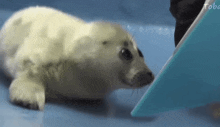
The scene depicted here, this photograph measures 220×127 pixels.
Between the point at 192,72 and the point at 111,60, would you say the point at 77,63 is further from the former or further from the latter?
the point at 192,72

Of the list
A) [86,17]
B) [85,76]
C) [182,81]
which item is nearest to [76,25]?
[85,76]

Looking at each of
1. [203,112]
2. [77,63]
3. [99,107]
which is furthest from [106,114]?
[203,112]

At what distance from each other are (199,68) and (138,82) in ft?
0.59

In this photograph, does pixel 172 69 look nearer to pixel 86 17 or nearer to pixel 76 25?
pixel 76 25

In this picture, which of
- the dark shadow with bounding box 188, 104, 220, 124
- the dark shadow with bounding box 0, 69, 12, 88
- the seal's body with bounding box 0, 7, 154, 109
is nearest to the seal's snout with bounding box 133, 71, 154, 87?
the seal's body with bounding box 0, 7, 154, 109

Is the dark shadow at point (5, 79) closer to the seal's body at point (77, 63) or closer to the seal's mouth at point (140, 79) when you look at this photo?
the seal's body at point (77, 63)

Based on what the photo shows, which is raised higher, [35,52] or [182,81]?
[35,52]

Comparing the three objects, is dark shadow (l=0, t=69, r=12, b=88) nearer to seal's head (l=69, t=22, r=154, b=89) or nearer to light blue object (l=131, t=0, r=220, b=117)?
seal's head (l=69, t=22, r=154, b=89)

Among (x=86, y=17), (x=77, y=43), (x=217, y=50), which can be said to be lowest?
(x=86, y=17)

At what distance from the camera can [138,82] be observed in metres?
0.84

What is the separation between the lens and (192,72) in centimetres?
72

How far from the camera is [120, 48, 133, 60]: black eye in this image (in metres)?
0.85

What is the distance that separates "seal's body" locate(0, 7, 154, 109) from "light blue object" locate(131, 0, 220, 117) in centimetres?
11

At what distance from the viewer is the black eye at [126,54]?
848mm
